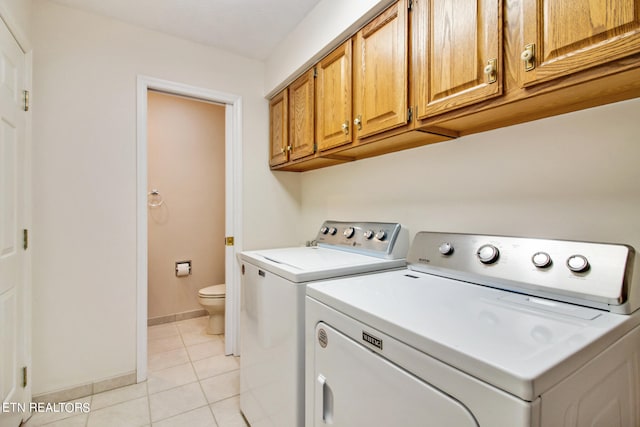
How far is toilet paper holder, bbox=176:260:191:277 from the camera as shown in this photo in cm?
316

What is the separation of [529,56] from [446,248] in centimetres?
73

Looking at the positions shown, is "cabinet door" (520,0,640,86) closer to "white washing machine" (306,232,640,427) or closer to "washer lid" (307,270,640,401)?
"white washing machine" (306,232,640,427)

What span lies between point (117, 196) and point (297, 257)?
4.39 ft

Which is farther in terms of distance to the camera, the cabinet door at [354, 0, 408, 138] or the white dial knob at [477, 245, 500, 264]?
the cabinet door at [354, 0, 408, 138]

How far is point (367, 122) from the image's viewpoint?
150 centimetres

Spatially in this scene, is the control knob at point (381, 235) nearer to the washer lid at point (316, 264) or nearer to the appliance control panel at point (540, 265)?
the washer lid at point (316, 264)

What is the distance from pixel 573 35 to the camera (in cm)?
82

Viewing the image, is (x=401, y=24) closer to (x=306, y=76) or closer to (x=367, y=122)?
(x=367, y=122)

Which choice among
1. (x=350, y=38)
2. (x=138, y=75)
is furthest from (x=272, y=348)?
(x=138, y=75)

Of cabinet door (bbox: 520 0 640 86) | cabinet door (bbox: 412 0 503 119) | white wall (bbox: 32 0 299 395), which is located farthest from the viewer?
white wall (bbox: 32 0 299 395)

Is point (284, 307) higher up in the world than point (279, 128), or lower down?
lower down

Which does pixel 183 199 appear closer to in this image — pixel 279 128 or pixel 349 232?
pixel 279 128

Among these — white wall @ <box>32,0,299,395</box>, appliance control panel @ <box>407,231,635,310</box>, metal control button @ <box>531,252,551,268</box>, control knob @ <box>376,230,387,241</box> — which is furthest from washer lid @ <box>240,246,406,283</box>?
white wall @ <box>32,0,299,395</box>

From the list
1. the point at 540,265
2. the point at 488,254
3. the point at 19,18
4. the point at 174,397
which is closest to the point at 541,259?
the point at 540,265
